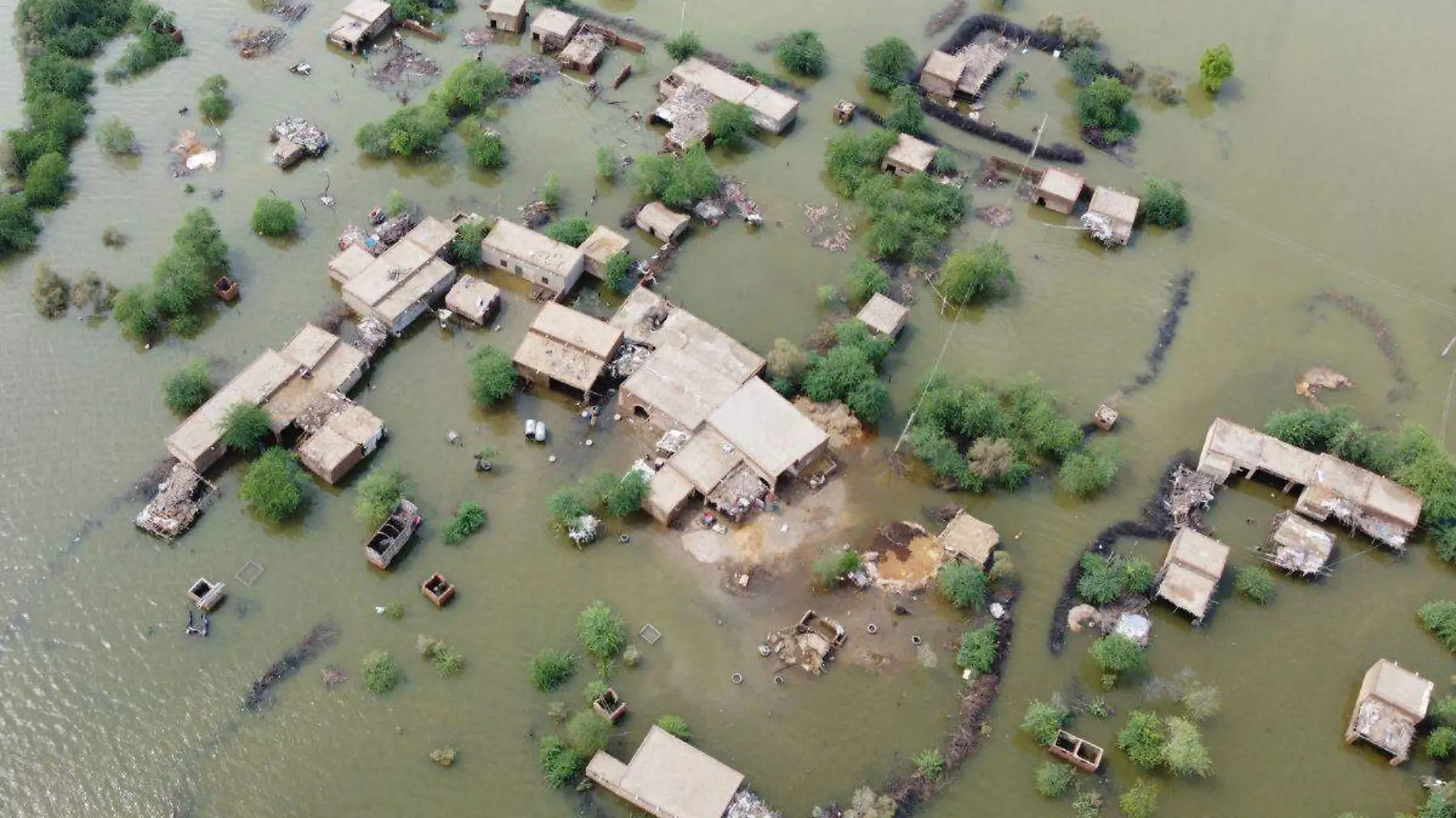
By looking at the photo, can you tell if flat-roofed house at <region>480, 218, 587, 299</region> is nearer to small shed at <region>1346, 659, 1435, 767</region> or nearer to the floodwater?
the floodwater

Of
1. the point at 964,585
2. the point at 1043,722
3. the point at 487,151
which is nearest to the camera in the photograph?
the point at 1043,722

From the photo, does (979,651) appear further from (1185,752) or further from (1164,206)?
(1164,206)

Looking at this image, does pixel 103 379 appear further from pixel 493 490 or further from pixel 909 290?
pixel 909 290

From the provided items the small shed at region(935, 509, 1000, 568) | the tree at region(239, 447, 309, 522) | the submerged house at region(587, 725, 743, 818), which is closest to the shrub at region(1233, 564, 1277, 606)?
the small shed at region(935, 509, 1000, 568)

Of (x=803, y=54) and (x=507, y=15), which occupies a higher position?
(x=803, y=54)

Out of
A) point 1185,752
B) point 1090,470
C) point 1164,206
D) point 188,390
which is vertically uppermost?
point 1164,206

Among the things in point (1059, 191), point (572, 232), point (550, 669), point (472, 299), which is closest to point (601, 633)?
point (550, 669)

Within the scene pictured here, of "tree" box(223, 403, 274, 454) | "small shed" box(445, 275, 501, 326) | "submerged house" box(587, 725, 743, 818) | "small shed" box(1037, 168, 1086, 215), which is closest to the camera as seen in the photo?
"submerged house" box(587, 725, 743, 818)
